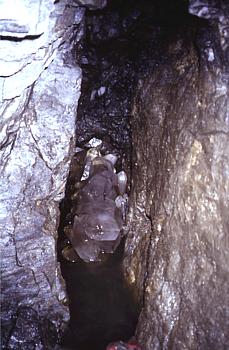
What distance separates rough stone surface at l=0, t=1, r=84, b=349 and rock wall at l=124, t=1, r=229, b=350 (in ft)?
1.71

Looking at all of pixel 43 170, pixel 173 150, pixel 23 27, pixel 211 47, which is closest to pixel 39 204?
pixel 43 170

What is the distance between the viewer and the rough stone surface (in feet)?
Answer: 7.09

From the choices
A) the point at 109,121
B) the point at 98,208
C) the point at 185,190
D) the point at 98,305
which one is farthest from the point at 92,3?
the point at 98,305

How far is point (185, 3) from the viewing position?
214cm

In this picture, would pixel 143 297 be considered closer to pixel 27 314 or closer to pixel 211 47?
pixel 27 314

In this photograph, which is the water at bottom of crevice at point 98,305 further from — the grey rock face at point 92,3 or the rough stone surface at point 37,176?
the grey rock face at point 92,3

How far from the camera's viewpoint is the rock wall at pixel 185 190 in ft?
5.89

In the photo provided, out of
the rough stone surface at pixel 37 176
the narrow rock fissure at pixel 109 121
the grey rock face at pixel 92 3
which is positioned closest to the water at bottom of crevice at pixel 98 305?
the narrow rock fissure at pixel 109 121

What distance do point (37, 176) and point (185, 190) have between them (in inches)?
35.1

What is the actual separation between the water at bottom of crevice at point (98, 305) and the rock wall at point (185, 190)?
12 cm

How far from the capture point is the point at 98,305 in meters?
2.72

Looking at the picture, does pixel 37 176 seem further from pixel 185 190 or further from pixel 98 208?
pixel 185 190

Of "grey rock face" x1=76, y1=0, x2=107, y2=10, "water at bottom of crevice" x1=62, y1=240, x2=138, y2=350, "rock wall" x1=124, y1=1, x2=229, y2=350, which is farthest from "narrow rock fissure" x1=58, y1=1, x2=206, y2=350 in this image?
"grey rock face" x1=76, y1=0, x2=107, y2=10

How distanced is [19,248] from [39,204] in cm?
29
